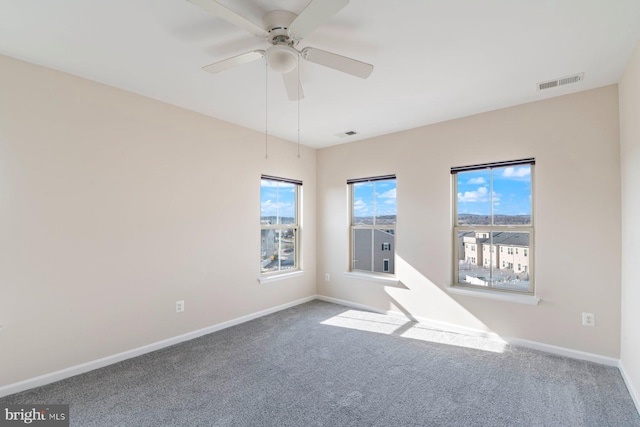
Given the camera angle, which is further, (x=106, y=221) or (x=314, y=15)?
(x=106, y=221)

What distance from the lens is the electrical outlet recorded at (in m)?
2.82

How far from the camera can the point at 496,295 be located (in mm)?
3324

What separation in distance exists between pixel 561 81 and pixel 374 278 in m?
3.13

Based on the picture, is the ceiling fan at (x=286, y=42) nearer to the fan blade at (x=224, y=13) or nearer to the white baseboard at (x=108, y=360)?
the fan blade at (x=224, y=13)

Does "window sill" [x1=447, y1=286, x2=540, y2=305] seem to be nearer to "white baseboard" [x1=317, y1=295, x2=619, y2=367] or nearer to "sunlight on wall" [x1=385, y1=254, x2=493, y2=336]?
"sunlight on wall" [x1=385, y1=254, x2=493, y2=336]

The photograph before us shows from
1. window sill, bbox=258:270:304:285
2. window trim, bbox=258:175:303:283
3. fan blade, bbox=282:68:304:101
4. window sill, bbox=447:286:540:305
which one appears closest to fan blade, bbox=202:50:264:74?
fan blade, bbox=282:68:304:101

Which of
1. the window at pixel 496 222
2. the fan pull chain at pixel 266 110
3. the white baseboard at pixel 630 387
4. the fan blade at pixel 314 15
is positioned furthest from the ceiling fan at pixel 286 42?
the white baseboard at pixel 630 387

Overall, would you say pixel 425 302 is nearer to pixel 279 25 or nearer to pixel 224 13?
pixel 279 25

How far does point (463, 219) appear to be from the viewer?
12.2 ft

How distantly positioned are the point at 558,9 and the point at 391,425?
9.45ft

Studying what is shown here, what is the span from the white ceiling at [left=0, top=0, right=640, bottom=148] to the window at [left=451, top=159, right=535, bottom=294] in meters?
0.80

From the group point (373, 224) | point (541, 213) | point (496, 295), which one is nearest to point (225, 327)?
point (373, 224)

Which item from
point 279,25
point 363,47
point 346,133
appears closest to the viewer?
point 279,25

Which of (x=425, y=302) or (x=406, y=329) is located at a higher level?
(x=425, y=302)
